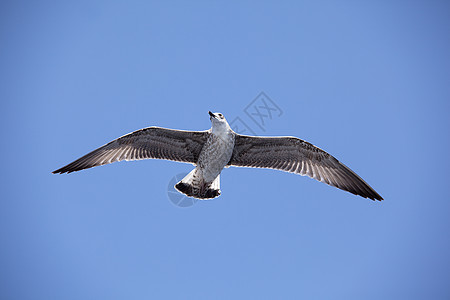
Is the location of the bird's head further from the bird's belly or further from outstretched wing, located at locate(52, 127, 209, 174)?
outstretched wing, located at locate(52, 127, 209, 174)

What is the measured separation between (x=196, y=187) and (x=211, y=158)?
0.97m

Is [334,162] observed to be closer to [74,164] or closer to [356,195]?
[356,195]

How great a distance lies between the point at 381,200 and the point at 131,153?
5.93m

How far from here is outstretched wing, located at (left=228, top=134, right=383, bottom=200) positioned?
8.99 metres

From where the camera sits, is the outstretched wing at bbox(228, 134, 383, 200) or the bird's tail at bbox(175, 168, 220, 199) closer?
the outstretched wing at bbox(228, 134, 383, 200)

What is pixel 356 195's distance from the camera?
29.2 feet

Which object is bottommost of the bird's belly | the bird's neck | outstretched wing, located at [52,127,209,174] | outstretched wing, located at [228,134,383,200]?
outstretched wing, located at [52,127,209,174]

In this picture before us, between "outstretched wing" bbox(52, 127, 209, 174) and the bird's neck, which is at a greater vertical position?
the bird's neck

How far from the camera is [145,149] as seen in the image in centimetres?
922

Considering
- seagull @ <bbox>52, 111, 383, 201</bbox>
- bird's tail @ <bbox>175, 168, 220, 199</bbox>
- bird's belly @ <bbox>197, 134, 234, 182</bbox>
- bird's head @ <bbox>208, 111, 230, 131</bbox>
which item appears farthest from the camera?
bird's tail @ <bbox>175, 168, 220, 199</bbox>

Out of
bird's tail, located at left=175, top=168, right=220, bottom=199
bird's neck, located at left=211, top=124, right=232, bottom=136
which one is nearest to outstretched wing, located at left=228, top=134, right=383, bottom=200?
bird's neck, located at left=211, top=124, right=232, bottom=136

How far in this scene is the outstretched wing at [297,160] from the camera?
8.99 m

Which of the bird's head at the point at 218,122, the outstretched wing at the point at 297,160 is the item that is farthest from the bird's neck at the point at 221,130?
the outstretched wing at the point at 297,160

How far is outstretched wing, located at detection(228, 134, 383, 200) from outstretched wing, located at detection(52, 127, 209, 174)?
106 centimetres
